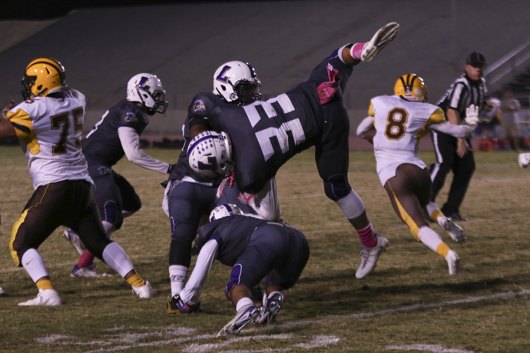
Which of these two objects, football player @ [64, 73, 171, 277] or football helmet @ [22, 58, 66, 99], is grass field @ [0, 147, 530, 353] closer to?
football player @ [64, 73, 171, 277]

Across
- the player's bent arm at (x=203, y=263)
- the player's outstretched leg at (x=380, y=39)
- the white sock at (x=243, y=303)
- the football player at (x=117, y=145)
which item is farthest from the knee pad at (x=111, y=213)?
the white sock at (x=243, y=303)

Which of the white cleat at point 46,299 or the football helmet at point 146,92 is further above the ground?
the football helmet at point 146,92

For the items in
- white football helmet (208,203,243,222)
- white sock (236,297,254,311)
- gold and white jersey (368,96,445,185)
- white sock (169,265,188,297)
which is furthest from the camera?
gold and white jersey (368,96,445,185)

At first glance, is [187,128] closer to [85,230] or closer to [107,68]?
[85,230]

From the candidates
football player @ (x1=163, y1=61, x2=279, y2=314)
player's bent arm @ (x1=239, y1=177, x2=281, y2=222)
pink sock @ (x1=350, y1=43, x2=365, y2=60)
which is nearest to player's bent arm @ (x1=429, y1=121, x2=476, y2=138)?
pink sock @ (x1=350, y1=43, x2=365, y2=60)

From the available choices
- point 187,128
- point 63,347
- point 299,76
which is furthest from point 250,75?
point 299,76

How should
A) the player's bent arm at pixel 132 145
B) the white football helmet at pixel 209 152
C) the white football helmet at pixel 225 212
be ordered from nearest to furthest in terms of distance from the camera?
the white football helmet at pixel 225 212 < the white football helmet at pixel 209 152 < the player's bent arm at pixel 132 145

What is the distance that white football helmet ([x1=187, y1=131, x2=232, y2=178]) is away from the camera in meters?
6.20

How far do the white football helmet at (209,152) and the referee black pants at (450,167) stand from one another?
17.6 ft

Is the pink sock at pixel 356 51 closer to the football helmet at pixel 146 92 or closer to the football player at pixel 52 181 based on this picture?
the football helmet at pixel 146 92

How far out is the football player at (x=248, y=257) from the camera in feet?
18.6

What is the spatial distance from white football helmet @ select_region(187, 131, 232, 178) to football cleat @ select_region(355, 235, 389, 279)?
1.90 meters

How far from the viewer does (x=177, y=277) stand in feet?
22.3

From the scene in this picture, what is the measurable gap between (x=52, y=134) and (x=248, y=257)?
196 centimetres
